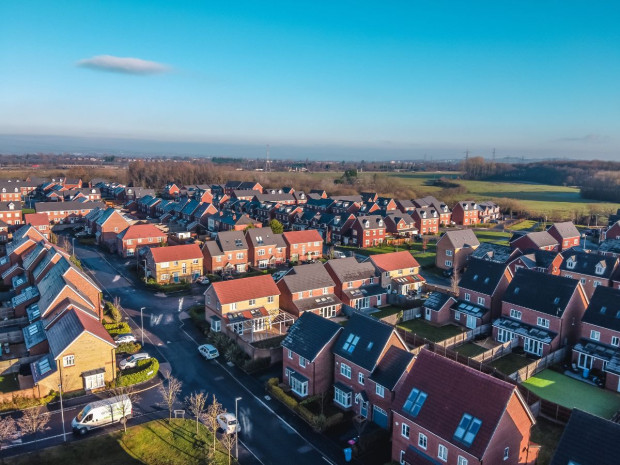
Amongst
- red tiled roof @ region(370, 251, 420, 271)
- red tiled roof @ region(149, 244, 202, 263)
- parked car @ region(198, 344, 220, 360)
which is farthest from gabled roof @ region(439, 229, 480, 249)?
parked car @ region(198, 344, 220, 360)

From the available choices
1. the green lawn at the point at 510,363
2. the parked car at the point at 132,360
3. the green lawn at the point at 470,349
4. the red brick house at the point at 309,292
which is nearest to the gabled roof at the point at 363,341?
the green lawn at the point at 470,349

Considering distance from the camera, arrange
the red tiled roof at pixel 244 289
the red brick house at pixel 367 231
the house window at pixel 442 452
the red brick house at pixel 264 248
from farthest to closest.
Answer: the red brick house at pixel 367 231 < the red brick house at pixel 264 248 < the red tiled roof at pixel 244 289 < the house window at pixel 442 452

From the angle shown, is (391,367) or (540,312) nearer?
(391,367)

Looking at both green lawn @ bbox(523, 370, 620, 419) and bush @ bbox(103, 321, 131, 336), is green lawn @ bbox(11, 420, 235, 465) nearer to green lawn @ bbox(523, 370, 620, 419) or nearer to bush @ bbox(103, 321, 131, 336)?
bush @ bbox(103, 321, 131, 336)

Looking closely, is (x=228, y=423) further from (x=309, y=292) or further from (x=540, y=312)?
(x=540, y=312)

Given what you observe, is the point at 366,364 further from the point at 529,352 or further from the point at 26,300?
the point at 26,300

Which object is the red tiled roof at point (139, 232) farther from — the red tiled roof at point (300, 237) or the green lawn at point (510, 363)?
the green lawn at point (510, 363)

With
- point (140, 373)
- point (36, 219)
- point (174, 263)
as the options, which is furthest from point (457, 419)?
point (36, 219)

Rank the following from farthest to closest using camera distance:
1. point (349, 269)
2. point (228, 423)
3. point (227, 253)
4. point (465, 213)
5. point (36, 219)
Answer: point (465, 213) → point (36, 219) → point (227, 253) → point (349, 269) → point (228, 423)
